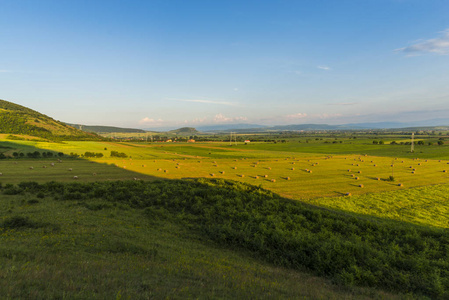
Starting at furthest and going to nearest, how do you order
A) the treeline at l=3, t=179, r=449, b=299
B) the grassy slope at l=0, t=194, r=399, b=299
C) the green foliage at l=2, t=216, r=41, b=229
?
the green foliage at l=2, t=216, r=41, b=229 < the treeline at l=3, t=179, r=449, b=299 < the grassy slope at l=0, t=194, r=399, b=299

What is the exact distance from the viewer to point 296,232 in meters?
15.1

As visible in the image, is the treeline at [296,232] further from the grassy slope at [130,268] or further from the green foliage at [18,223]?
the green foliage at [18,223]


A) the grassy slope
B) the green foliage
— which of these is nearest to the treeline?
the grassy slope

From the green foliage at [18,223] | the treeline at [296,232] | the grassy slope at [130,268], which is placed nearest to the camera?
the grassy slope at [130,268]

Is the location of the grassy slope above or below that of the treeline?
above

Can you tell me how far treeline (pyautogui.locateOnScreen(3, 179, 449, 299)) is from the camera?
A: 1083 centimetres

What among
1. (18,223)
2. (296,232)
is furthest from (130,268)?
(296,232)

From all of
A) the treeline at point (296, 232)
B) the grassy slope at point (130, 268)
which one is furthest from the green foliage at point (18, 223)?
the treeline at point (296, 232)

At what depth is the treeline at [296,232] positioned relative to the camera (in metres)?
10.8

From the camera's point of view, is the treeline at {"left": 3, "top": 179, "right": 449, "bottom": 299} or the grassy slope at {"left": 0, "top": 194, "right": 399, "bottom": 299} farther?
the treeline at {"left": 3, "top": 179, "right": 449, "bottom": 299}

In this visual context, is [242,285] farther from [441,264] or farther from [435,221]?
[435,221]

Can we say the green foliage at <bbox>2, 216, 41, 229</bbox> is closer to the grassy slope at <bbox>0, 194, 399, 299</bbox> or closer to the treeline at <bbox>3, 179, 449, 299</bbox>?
the grassy slope at <bbox>0, 194, 399, 299</bbox>

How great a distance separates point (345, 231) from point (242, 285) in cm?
1198

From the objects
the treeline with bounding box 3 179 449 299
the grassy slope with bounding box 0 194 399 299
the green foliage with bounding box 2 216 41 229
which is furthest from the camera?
the green foliage with bounding box 2 216 41 229
